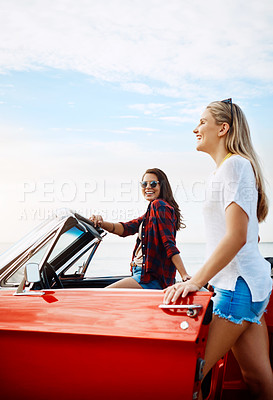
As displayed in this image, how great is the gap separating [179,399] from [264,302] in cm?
70

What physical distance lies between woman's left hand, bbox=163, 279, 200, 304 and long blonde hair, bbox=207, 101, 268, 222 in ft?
1.61

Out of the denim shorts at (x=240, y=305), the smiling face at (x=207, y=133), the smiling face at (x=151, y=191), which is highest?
the smiling face at (x=207, y=133)

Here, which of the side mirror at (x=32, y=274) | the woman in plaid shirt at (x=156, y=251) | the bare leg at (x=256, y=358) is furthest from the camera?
the woman in plaid shirt at (x=156, y=251)

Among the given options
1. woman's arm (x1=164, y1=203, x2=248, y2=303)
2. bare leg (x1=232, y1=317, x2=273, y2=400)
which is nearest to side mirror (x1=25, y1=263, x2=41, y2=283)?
woman's arm (x1=164, y1=203, x2=248, y2=303)

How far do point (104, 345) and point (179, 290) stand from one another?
1.85 feet

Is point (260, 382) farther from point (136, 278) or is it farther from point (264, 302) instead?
point (136, 278)

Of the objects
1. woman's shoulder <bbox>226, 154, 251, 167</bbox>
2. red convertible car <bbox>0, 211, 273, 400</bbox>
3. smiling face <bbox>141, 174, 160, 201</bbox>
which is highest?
woman's shoulder <bbox>226, 154, 251, 167</bbox>

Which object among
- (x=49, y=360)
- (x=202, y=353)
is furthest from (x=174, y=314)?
(x=49, y=360)

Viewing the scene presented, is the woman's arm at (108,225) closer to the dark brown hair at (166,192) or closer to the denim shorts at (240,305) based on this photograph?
the dark brown hair at (166,192)

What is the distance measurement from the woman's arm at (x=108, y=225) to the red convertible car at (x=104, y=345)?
2.81 ft

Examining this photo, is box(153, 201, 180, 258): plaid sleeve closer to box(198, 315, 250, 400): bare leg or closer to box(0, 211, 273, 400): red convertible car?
box(0, 211, 273, 400): red convertible car

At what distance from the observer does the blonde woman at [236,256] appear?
6.75ft

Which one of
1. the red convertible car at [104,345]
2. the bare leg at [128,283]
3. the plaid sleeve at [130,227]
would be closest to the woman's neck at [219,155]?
the red convertible car at [104,345]

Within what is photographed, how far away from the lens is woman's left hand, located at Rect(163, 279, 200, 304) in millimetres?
2184
